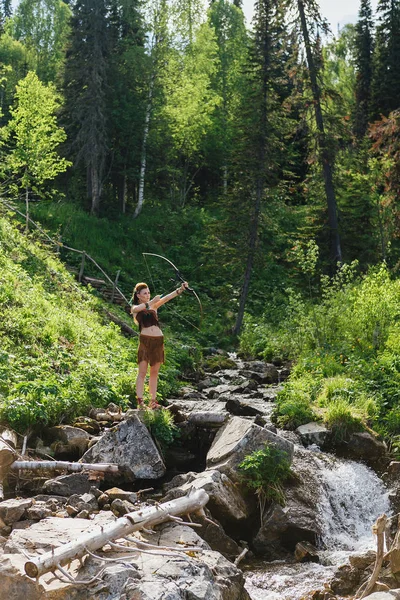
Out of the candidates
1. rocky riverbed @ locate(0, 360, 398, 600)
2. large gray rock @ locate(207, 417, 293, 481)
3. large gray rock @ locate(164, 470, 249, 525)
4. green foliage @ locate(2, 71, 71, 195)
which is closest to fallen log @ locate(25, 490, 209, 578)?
rocky riverbed @ locate(0, 360, 398, 600)

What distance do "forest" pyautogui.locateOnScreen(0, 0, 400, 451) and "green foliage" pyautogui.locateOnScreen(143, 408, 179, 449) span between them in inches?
63.0

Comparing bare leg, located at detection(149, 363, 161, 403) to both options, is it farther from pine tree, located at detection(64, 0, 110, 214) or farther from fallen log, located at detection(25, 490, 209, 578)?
pine tree, located at detection(64, 0, 110, 214)

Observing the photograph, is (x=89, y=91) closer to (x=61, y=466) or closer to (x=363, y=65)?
(x=363, y=65)

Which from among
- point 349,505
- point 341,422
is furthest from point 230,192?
point 349,505

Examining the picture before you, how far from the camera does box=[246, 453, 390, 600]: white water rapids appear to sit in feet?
25.2

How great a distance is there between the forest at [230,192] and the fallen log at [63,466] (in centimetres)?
148

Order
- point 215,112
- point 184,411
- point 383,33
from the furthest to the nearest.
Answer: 1. point 383,33
2. point 215,112
3. point 184,411

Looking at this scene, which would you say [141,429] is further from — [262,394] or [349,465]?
[262,394]

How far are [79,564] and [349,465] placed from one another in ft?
19.1

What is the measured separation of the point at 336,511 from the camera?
31.6 feet

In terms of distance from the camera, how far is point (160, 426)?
10359 mm

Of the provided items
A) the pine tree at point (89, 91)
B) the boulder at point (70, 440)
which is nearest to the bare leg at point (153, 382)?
the boulder at point (70, 440)

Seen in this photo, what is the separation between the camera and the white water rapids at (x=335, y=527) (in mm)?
7680

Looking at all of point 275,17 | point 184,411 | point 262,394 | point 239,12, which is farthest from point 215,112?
point 184,411
